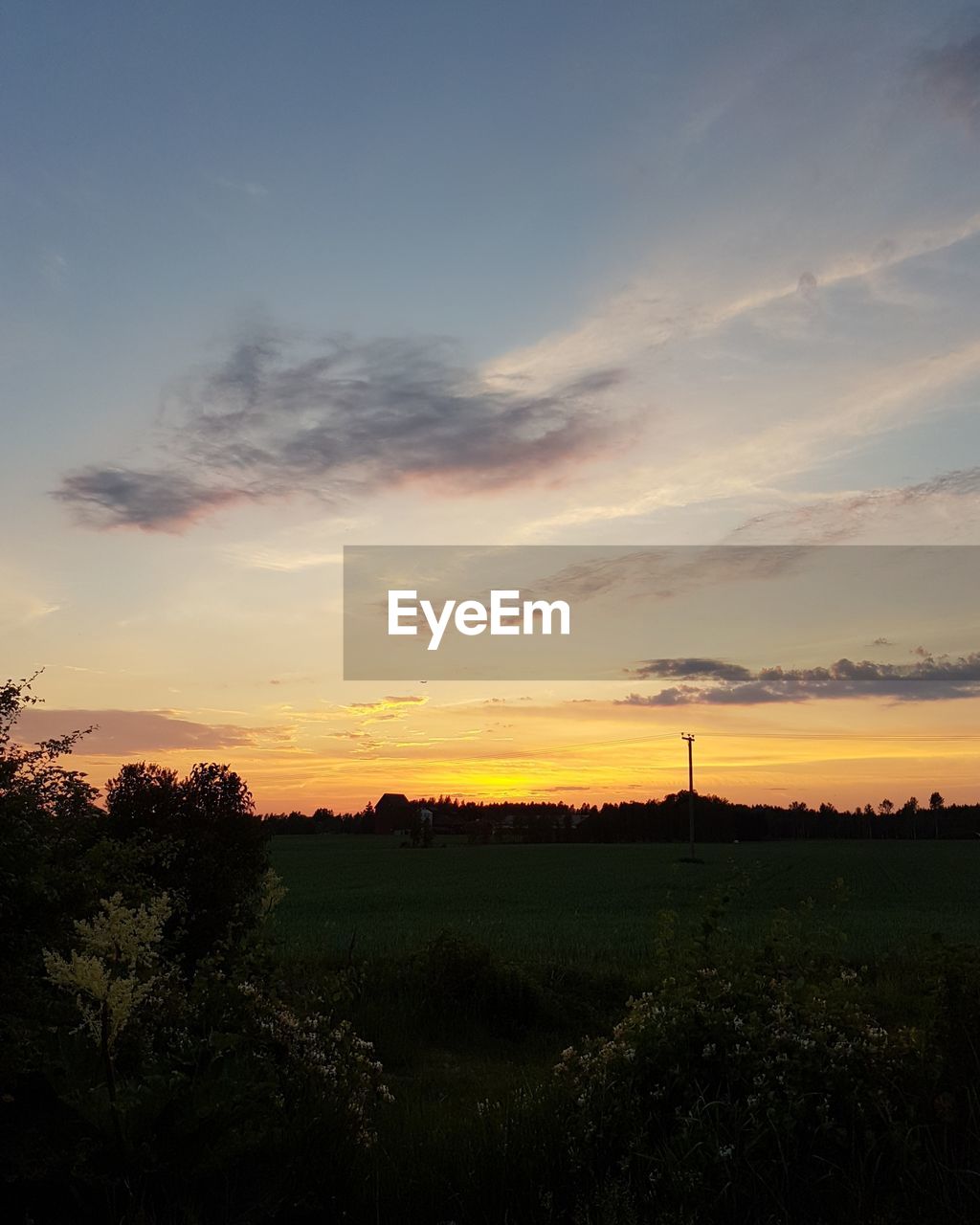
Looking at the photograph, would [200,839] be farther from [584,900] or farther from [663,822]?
[663,822]

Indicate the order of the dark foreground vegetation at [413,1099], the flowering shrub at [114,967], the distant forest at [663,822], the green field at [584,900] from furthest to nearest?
1. the distant forest at [663,822]
2. the green field at [584,900]
3. the dark foreground vegetation at [413,1099]
4. the flowering shrub at [114,967]

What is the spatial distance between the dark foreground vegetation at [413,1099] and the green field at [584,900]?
1943 mm

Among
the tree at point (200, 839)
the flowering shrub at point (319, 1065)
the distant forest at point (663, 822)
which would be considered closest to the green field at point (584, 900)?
the tree at point (200, 839)

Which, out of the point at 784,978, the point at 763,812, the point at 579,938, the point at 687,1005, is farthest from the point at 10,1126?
the point at 763,812

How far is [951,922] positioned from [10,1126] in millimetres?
35692

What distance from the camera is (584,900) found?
1639 inches

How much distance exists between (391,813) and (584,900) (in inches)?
4749

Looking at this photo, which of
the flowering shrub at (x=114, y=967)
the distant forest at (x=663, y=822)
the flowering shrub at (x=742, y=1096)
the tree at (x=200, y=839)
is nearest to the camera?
the flowering shrub at (x=114, y=967)

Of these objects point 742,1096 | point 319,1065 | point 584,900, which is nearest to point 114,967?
point 319,1065

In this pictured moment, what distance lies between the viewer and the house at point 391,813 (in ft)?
513

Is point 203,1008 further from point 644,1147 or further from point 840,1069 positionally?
point 840,1069

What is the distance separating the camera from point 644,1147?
5.81 meters

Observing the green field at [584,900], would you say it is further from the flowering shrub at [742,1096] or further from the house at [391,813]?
the house at [391,813]

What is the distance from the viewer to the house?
15638 cm
